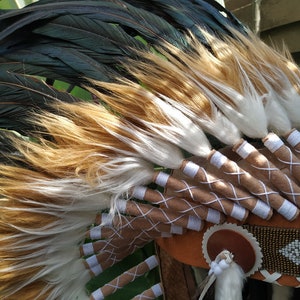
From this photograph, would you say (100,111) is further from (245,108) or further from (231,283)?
(231,283)

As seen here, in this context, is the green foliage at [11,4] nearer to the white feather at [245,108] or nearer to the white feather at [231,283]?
the white feather at [245,108]

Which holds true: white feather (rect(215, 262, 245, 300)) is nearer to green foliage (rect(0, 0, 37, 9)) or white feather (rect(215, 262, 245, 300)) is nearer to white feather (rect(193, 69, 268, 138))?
white feather (rect(193, 69, 268, 138))

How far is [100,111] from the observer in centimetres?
75

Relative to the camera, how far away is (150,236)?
2.68 feet

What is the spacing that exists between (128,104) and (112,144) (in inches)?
2.8

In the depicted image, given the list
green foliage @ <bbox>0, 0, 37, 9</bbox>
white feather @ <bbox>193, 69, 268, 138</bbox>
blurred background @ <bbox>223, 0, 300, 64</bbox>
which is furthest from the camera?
blurred background @ <bbox>223, 0, 300, 64</bbox>

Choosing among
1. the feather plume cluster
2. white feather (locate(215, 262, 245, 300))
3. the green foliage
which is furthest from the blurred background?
white feather (locate(215, 262, 245, 300))

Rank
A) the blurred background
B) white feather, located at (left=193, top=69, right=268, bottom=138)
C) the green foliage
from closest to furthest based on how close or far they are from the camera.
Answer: white feather, located at (left=193, top=69, right=268, bottom=138) → the green foliage → the blurred background

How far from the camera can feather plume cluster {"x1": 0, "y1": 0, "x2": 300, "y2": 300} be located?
0.73 meters

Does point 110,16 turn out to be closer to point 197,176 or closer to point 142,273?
point 197,176

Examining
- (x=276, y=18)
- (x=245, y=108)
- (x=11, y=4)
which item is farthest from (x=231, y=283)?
(x=276, y=18)

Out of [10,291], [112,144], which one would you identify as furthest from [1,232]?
[112,144]

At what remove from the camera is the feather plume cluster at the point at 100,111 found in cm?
73

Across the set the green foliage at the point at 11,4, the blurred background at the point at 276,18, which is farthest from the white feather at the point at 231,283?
the blurred background at the point at 276,18
